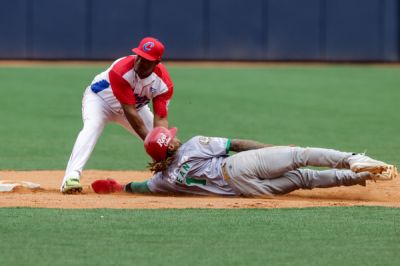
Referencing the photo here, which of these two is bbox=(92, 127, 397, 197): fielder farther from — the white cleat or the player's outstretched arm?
the player's outstretched arm

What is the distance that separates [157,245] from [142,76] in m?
3.03

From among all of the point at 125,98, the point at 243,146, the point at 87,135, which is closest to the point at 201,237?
the point at 243,146

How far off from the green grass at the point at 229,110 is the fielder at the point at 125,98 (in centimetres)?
221

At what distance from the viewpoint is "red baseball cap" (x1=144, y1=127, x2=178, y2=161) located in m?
8.42

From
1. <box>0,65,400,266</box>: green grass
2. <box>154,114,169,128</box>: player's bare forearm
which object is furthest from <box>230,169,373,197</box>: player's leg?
<box>154,114,169,128</box>: player's bare forearm

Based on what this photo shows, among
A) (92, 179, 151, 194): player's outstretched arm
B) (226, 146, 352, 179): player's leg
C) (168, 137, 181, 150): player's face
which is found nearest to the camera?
(226, 146, 352, 179): player's leg

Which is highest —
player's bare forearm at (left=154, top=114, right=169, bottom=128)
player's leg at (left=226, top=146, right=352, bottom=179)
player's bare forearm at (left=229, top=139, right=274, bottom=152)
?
player's bare forearm at (left=154, top=114, right=169, bottom=128)

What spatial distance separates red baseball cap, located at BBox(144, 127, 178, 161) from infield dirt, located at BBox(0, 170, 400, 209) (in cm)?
38

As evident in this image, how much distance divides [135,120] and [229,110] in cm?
867

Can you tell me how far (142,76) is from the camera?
9.11m

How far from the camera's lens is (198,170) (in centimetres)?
859

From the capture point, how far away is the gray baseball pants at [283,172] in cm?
823

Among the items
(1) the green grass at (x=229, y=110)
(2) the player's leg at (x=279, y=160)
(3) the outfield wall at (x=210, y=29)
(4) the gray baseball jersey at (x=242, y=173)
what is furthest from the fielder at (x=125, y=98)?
(3) the outfield wall at (x=210, y=29)

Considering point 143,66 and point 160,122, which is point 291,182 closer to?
point 160,122
